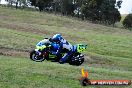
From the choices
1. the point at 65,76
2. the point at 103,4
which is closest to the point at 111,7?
the point at 103,4

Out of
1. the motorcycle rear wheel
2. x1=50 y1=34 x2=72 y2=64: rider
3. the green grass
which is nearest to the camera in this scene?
x1=50 y1=34 x2=72 y2=64: rider

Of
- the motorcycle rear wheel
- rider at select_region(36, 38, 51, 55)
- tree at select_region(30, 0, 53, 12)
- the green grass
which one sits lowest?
the green grass

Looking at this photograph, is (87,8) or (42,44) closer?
(42,44)

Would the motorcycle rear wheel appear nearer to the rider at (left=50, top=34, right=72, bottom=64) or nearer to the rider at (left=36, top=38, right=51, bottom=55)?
the rider at (left=36, top=38, right=51, bottom=55)

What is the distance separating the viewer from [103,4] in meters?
141

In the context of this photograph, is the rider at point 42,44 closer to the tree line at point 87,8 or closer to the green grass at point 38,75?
the green grass at point 38,75

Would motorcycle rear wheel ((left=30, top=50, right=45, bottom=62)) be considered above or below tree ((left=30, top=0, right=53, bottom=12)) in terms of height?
below

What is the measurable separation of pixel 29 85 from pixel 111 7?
128 meters

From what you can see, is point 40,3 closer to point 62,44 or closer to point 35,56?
point 35,56

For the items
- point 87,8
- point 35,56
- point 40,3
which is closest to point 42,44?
point 35,56

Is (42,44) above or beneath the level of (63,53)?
above

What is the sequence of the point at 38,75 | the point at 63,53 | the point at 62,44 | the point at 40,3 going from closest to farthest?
the point at 62,44
the point at 63,53
the point at 38,75
the point at 40,3

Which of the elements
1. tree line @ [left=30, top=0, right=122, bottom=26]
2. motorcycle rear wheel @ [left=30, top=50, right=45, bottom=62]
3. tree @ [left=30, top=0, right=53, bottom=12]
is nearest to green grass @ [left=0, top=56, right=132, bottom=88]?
motorcycle rear wheel @ [left=30, top=50, right=45, bottom=62]

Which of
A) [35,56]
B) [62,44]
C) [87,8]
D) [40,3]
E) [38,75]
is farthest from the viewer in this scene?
[40,3]
